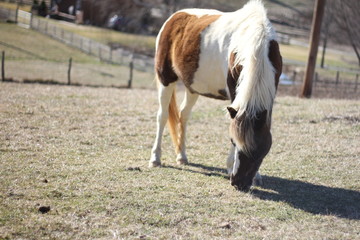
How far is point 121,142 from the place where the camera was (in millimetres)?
7789

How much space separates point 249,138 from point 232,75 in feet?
2.80

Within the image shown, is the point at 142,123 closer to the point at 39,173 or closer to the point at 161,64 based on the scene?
the point at 161,64

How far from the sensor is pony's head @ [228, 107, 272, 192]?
4.88m

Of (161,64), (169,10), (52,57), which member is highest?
(169,10)

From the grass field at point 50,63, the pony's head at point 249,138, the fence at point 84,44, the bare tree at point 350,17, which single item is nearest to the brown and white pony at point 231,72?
the pony's head at point 249,138

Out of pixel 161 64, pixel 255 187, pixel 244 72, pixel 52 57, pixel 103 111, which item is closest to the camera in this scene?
pixel 244 72

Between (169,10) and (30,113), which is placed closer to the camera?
(30,113)

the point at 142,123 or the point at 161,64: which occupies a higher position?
the point at 161,64

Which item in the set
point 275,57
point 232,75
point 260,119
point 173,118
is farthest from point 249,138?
point 173,118

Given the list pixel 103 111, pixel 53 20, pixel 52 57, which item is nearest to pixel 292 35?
pixel 53 20

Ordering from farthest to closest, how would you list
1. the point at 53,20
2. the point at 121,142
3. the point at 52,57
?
the point at 53,20 → the point at 52,57 → the point at 121,142

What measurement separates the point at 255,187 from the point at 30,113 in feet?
17.9

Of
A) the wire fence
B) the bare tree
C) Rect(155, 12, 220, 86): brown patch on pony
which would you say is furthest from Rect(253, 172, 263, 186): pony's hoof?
the wire fence

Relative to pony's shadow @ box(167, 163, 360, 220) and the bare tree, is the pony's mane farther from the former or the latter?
the bare tree
